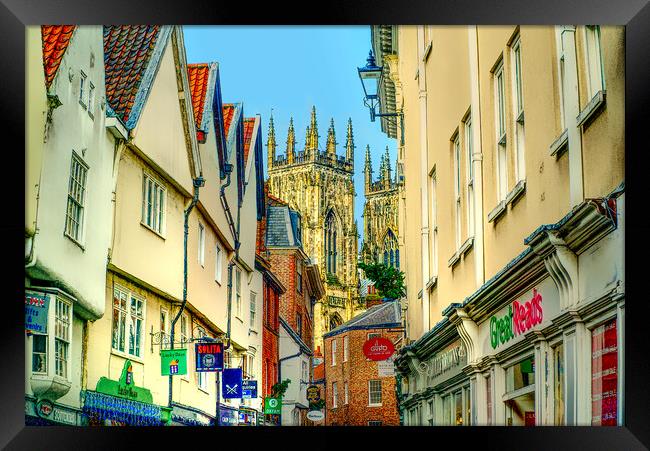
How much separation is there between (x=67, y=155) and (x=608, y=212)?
25.2 ft

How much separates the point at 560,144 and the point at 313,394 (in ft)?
41.7

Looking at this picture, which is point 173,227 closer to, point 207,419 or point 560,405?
point 207,419

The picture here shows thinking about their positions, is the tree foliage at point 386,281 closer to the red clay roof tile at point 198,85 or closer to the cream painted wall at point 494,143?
the cream painted wall at point 494,143

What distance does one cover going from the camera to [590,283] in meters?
11.5

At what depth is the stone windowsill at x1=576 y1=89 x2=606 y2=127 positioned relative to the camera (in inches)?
443

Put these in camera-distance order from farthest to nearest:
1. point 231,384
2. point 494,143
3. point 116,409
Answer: point 231,384 → point 116,409 → point 494,143

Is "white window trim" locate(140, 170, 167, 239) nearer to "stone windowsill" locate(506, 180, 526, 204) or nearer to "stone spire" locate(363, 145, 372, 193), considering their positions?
"stone spire" locate(363, 145, 372, 193)

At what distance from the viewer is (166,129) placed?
20.9m

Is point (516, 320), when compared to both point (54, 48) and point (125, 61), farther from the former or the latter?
point (125, 61)

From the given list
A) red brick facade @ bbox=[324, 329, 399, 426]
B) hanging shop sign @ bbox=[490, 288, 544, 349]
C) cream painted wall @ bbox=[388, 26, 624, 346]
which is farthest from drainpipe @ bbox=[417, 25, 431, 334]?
hanging shop sign @ bbox=[490, 288, 544, 349]

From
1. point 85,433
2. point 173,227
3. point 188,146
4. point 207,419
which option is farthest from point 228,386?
point 85,433

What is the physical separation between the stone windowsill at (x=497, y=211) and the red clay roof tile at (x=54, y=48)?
20.1 feet

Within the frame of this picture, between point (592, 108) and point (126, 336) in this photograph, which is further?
point (126, 336)

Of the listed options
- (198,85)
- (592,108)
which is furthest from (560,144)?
(198,85)
